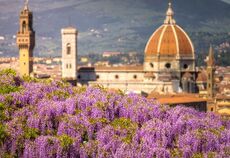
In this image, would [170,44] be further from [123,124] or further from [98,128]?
[98,128]

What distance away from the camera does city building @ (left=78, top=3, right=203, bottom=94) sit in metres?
87.2

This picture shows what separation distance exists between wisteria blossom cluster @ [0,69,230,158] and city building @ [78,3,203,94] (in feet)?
221

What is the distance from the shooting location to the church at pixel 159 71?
3440 inches

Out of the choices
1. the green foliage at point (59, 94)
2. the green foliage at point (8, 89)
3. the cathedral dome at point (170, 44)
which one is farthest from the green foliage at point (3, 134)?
the cathedral dome at point (170, 44)

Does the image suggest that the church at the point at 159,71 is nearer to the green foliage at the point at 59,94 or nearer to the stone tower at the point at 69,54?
the stone tower at the point at 69,54

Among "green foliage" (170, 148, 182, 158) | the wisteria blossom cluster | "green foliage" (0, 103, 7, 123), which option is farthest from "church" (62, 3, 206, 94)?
"green foliage" (170, 148, 182, 158)

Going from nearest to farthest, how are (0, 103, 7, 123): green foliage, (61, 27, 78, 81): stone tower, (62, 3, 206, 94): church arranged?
(0, 103, 7, 123): green foliage
(62, 3, 206, 94): church
(61, 27, 78, 81): stone tower

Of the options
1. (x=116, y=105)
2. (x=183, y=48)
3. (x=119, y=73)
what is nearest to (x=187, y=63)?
(x=183, y=48)

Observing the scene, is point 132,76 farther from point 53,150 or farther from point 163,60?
point 53,150

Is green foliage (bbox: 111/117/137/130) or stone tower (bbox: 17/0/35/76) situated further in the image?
stone tower (bbox: 17/0/35/76)

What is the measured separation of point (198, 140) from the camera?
16953 mm

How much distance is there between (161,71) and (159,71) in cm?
21

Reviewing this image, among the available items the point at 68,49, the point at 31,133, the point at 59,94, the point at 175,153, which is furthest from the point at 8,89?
the point at 68,49

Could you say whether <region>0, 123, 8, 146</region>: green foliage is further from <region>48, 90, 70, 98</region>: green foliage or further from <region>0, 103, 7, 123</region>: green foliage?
<region>48, 90, 70, 98</region>: green foliage
